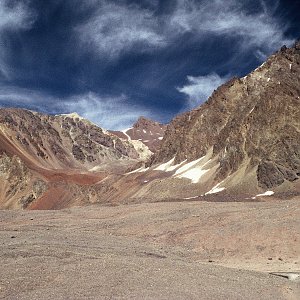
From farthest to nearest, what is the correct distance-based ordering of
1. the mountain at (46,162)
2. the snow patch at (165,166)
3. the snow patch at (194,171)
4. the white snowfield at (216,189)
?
the snow patch at (165,166), the mountain at (46,162), the snow patch at (194,171), the white snowfield at (216,189)

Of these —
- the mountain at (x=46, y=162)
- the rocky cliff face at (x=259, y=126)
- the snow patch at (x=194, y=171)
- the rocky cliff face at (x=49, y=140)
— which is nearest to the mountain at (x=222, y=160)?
the snow patch at (x=194, y=171)

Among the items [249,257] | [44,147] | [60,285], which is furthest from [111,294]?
[44,147]

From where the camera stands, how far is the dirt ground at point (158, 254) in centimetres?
1327

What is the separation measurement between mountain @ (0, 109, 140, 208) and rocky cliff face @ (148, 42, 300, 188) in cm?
2461

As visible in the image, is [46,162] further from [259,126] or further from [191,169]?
[259,126]

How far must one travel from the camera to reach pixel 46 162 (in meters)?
158

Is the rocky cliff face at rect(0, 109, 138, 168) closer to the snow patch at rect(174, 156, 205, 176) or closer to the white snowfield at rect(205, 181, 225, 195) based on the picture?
the snow patch at rect(174, 156, 205, 176)

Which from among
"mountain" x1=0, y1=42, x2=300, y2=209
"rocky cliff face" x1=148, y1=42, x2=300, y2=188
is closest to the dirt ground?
"mountain" x1=0, y1=42, x2=300, y2=209

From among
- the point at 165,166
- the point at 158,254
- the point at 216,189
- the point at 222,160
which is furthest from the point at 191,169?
the point at 158,254

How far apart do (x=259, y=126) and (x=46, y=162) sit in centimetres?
11601

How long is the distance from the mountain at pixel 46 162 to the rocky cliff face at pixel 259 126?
2461 cm

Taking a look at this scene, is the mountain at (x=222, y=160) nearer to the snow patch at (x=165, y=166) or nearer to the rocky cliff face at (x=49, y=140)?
the snow patch at (x=165, y=166)

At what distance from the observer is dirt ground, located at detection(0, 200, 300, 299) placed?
43.5ft

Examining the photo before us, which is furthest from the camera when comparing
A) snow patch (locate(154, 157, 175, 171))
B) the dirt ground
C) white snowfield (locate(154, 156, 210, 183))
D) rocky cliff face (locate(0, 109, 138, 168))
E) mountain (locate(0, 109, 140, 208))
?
rocky cliff face (locate(0, 109, 138, 168))
